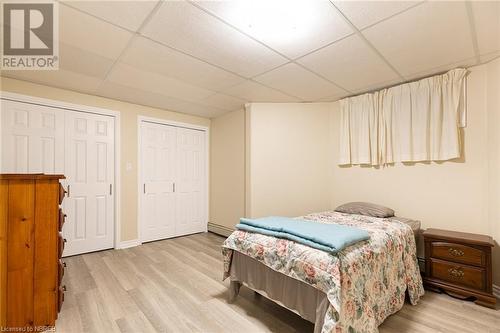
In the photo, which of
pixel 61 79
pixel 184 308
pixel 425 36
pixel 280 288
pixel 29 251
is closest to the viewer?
pixel 29 251

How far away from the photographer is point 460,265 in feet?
7.28

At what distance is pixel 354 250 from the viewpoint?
1638 mm

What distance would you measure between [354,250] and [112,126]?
3726mm

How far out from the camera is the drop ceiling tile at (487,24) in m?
1.57

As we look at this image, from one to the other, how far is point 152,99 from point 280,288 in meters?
3.24

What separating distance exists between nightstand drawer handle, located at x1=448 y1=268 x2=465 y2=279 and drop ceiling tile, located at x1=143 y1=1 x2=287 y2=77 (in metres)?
2.70

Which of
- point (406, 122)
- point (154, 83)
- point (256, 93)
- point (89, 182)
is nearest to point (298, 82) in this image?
point (256, 93)

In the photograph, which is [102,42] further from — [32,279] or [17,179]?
[32,279]

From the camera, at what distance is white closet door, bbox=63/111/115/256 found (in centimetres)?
324

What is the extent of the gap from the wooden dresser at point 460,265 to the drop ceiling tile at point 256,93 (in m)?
2.48

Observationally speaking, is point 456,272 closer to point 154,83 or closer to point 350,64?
point 350,64

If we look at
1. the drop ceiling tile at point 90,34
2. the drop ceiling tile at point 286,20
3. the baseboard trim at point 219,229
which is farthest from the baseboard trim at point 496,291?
the drop ceiling tile at point 90,34

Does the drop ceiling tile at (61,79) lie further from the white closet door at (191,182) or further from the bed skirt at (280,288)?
the bed skirt at (280,288)

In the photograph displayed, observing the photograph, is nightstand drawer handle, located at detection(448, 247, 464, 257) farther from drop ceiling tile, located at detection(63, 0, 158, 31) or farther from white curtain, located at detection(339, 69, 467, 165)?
drop ceiling tile, located at detection(63, 0, 158, 31)
